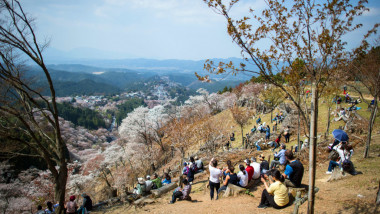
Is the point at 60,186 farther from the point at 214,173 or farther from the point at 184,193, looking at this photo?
the point at 214,173

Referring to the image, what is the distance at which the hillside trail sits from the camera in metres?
4.95

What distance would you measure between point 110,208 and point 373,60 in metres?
18.1

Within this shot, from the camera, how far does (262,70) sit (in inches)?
149

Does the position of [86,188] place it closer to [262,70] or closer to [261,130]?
[261,130]

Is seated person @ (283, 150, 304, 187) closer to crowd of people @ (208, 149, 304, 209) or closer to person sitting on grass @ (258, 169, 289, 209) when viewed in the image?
crowd of people @ (208, 149, 304, 209)

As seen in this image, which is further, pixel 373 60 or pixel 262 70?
pixel 373 60

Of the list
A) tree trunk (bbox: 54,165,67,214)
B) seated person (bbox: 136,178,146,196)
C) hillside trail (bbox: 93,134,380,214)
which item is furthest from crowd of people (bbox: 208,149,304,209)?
tree trunk (bbox: 54,165,67,214)

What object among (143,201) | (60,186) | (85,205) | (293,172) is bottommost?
(85,205)

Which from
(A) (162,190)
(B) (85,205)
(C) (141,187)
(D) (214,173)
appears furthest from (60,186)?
(D) (214,173)

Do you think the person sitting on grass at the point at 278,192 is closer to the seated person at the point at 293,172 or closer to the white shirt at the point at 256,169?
the seated person at the point at 293,172

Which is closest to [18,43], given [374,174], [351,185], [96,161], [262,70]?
[262,70]

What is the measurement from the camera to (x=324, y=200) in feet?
18.1

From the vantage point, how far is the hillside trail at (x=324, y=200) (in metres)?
4.95

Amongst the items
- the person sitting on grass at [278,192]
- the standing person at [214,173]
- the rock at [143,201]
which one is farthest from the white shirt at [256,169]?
the rock at [143,201]
